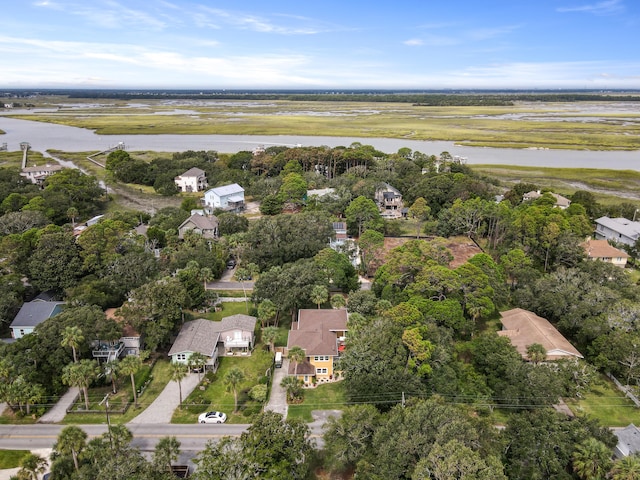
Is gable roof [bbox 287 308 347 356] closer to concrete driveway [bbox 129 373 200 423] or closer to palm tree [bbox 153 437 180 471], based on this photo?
concrete driveway [bbox 129 373 200 423]

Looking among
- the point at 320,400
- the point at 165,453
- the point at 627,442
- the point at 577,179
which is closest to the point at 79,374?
the point at 165,453

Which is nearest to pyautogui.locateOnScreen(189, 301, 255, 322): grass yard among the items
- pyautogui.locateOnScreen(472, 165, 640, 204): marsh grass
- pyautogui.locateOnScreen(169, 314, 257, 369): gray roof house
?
pyautogui.locateOnScreen(169, 314, 257, 369): gray roof house

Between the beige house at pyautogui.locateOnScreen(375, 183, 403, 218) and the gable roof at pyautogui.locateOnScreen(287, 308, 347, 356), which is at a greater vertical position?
the beige house at pyautogui.locateOnScreen(375, 183, 403, 218)

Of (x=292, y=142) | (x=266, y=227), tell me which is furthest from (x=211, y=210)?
(x=292, y=142)

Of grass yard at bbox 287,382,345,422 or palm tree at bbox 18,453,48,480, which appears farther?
grass yard at bbox 287,382,345,422

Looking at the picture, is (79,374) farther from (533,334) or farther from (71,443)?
(533,334)

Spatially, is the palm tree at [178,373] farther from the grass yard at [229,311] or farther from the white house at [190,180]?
the white house at [190,180]

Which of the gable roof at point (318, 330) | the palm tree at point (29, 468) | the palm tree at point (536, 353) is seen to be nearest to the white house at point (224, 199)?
the gable roof at point (318, 330)
